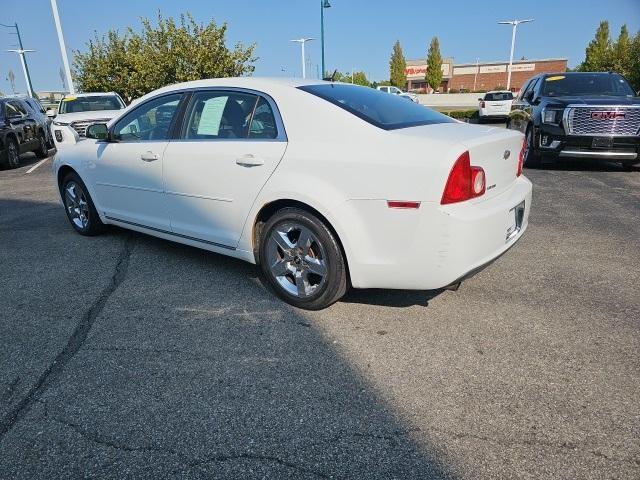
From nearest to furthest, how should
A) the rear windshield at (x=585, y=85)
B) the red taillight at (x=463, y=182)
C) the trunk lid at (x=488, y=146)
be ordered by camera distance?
the red taillight at (x=463, y=182) → the trunk lid at (x=488, y=146) → the rear windshield at (x=585, y=85)

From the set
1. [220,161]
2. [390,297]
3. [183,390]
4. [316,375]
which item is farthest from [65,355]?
[390,297]

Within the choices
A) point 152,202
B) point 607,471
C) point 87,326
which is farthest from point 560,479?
point 152,202

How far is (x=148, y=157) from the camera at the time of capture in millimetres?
4141

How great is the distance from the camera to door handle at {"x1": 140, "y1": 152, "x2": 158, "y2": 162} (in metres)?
4.09

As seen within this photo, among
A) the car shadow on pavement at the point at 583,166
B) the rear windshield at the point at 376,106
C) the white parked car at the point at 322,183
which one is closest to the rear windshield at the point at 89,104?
the white parked car at the point at 322,183

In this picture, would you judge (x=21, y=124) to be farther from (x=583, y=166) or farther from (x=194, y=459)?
(x=583, y=166)

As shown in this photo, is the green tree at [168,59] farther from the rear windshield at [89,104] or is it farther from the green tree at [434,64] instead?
the green tree at [434,64]

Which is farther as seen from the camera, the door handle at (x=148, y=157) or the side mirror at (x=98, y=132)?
the side mirror at (x=98, y=132)

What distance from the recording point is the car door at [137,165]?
414 centimetres

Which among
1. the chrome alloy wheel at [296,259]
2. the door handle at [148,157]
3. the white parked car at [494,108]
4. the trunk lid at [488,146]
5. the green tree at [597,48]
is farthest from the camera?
the green tree at [597,48]

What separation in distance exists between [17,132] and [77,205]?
8.64 m

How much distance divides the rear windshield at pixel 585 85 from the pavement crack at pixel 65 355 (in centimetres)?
852

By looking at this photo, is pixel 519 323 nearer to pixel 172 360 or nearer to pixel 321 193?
pixel 321 193

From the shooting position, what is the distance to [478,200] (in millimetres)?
2936
